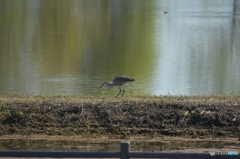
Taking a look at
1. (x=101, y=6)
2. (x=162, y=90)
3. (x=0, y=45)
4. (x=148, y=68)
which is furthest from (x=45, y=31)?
(x=101, y=6)

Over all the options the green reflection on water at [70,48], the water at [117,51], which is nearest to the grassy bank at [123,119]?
the water at [117,51]

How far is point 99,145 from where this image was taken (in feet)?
36.8

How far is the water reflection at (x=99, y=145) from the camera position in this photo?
36.6 ft

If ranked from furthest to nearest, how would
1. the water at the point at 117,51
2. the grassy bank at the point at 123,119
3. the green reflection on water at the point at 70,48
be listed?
the green reflection on water at the point at 70,48, the water at the point at 117,51, the grassy bank at the point at 123,119

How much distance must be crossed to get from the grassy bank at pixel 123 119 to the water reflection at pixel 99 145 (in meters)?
0.25

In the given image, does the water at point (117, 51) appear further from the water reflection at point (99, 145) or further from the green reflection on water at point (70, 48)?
the water reflection at point (99, 145)

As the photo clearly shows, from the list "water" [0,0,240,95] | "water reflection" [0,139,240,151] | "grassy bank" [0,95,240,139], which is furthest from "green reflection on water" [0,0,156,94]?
"water reflection" [0,139,240,151]

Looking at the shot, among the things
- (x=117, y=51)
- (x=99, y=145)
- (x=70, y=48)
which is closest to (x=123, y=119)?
(x=99, y=145)

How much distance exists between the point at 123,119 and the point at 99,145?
0.82 meters

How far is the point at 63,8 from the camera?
52.4 m

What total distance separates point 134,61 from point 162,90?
7.09m

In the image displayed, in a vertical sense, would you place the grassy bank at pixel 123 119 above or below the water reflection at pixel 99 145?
above

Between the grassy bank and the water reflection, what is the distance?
255mm

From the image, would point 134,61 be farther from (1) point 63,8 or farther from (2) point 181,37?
(1) point 63,8
